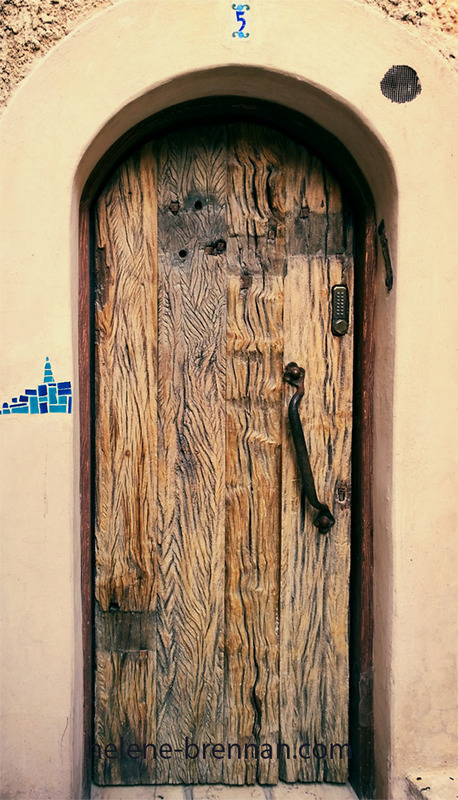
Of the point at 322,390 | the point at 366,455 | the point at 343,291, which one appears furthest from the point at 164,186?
the point at 366,455

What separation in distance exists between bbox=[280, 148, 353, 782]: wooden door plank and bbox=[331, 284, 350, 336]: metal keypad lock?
0.02 meters

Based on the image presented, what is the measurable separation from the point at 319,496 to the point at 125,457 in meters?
0.64

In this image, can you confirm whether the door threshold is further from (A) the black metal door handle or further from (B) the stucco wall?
(B) the stucco wall

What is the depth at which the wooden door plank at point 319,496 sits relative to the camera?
2057mm

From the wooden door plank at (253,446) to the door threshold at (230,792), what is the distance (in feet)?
0.13

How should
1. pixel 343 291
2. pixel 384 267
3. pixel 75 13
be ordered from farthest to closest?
pixel 343 291 < pixel 384 267 < pixel 75 13

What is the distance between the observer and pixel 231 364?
2068mm

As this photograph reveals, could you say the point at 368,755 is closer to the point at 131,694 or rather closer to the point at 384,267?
the point at 131,694

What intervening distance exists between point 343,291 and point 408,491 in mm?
667

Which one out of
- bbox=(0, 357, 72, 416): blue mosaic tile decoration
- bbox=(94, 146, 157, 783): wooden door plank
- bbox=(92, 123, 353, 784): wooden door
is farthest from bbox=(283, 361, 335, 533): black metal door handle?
bbox=(0, 357, 72, 416): blue mosaic tile decoration

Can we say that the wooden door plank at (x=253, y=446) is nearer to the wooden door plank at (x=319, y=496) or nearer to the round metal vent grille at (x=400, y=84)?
the wooden door plank at (x=319, y=496)

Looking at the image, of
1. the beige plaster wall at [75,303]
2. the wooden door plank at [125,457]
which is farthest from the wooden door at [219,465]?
the beige plaster wall at [75,303]

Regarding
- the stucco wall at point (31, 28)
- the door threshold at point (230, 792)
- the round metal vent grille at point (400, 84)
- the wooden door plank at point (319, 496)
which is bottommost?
the door threshold at point (230, 792)

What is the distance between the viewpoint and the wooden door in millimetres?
2035
